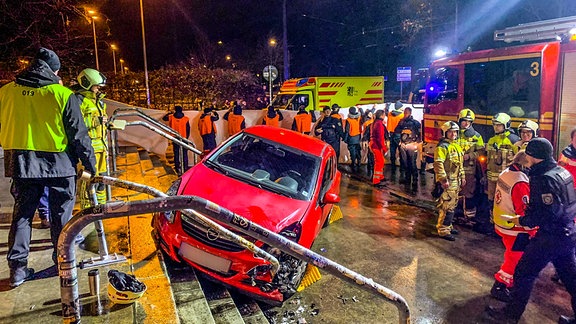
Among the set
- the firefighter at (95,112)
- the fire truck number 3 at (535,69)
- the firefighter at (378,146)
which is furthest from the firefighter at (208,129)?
the fire truck number 3 at (535,69)

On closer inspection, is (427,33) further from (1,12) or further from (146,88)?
(1,12)

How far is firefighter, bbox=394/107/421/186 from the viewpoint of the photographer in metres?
10.4

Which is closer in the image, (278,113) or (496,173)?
(496,173)

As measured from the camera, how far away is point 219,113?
12695 mm

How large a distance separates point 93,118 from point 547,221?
5.25 meters

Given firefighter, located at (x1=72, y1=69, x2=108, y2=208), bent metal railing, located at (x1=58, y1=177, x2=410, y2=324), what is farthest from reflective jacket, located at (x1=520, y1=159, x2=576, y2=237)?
firefighter, located at (x1=72, y1=69, x2=108, y2=208)

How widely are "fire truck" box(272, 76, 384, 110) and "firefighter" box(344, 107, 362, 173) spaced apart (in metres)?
6.19

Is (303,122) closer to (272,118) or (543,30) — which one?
(272,118)

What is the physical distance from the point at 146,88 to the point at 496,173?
14.6 meters

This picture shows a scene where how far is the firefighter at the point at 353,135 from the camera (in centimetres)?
1196

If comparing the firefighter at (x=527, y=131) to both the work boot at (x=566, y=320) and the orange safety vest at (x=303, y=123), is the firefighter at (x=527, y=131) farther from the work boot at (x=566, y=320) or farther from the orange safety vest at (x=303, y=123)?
the orange safety vest at (x=303, y=123)

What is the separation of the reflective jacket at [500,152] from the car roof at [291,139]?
2.95m

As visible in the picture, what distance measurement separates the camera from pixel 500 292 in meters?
4.77

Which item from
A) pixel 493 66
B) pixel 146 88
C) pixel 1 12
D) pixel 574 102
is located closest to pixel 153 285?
pixel 574 102
